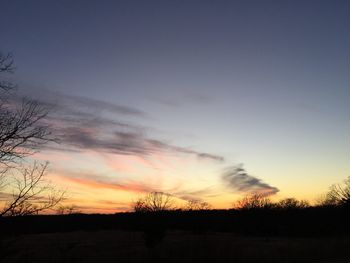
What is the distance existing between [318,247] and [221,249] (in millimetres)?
9502

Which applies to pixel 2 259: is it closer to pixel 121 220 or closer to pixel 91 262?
pixel 91 262

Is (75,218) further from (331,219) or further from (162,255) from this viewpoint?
(162,255)

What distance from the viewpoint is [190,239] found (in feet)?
165

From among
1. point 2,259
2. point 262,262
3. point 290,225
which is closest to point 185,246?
point 262,262

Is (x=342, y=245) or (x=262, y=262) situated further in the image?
(x=342, y=245)

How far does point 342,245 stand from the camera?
39875mm

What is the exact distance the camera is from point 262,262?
31.9m

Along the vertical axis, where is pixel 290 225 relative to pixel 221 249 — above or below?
above

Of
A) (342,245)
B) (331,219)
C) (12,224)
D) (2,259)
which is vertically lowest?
(2,259)

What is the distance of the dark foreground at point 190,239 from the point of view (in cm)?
3145

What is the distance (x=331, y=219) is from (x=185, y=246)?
192 ft

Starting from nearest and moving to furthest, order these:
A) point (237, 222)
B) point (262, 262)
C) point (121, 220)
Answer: point (262, 262) → point (237, 222) → point (121, 220)

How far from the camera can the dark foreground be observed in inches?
1238

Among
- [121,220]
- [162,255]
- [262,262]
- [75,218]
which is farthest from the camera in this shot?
[75,218]
